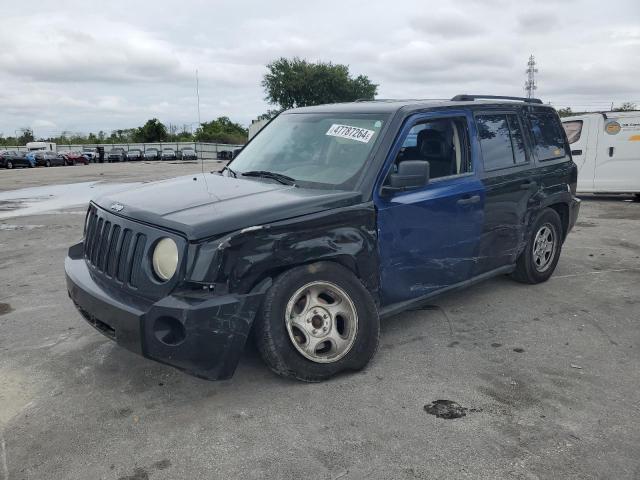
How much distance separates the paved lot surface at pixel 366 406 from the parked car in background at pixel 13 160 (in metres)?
39.6

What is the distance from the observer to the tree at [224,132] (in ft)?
238

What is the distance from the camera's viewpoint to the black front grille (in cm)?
326

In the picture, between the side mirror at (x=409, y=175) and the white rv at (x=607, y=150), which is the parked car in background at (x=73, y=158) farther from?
the side mirror at (x=409, y=175)

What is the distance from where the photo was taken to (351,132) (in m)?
4.14

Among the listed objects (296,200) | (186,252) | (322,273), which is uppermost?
(296,200)

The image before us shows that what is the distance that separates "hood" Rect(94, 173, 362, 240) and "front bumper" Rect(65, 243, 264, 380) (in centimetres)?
37

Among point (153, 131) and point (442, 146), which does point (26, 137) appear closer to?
point (153, 131)

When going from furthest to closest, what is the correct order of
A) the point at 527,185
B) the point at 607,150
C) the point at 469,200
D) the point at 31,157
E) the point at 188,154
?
the point at 188,154 → the point at 31,157 → the point at 607,150 → the point at 527,185 → the point at 469,200

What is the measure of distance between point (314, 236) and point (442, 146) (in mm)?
1631

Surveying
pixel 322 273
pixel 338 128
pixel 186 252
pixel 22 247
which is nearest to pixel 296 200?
pixel 322 273

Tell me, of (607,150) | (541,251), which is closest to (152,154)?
(607,150)

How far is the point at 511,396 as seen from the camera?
338 cm

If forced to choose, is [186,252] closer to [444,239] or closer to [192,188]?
[192,188]

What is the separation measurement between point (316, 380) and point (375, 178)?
4.50 feet
